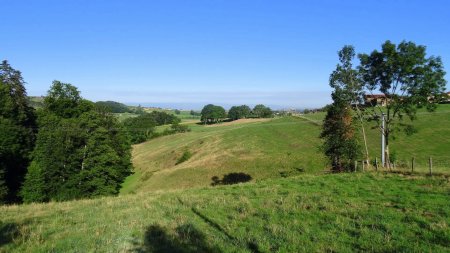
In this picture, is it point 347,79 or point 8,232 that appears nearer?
point 8,232

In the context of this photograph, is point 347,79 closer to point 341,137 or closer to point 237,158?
point 341,137

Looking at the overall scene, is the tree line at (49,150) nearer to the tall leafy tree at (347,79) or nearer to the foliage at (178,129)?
the tall leafy tree at (347,79)

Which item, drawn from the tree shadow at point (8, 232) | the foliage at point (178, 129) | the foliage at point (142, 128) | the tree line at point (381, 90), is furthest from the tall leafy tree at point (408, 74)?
the foliage at point (178, 129)

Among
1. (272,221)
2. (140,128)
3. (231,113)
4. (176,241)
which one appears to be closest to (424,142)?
(272,221)

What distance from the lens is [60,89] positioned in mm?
55594

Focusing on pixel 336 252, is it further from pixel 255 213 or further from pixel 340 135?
pixel 340 135

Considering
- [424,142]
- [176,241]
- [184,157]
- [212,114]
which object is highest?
[212,114]

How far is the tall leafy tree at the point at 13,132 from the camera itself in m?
41.2

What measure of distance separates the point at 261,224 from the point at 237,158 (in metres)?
51.6

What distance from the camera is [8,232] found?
12.3 metres

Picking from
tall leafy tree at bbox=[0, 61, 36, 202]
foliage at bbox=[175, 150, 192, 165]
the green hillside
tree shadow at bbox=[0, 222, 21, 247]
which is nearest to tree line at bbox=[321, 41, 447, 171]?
the green hillside

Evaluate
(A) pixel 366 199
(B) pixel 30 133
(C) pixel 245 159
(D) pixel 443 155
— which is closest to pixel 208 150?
Result: (C) pixel 245 159

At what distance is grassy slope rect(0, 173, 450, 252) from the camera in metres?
9.91

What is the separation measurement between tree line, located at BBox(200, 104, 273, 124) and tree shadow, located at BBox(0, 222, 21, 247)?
518 ft
